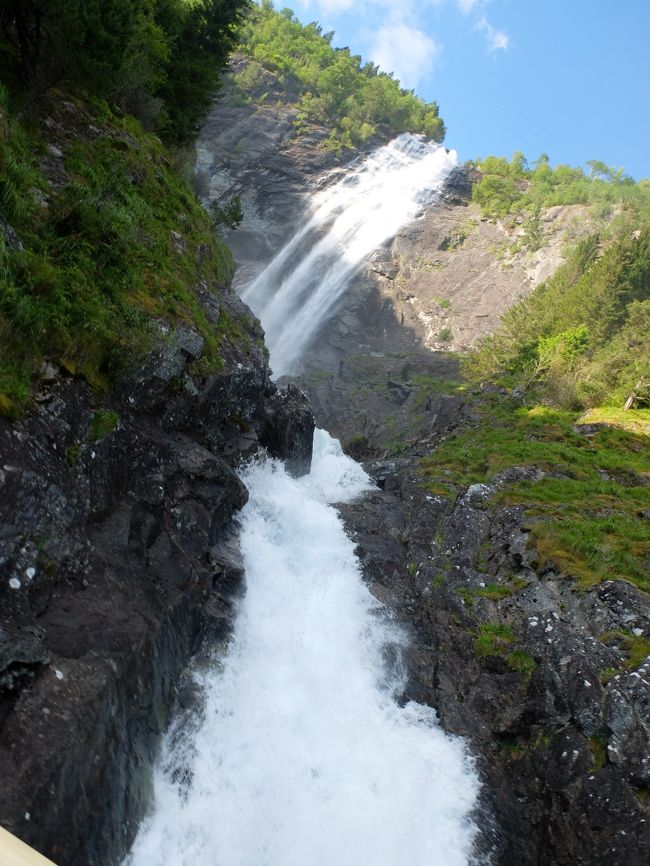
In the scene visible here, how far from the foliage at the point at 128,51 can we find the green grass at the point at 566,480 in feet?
55.0

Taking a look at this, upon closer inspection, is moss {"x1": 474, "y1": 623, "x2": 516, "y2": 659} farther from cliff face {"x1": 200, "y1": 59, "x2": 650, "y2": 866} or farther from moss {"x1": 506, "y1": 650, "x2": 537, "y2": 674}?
moss {"x1": 506, "y1": 650, "x2": 537, "y2": 674}

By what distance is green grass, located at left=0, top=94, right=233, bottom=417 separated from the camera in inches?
334

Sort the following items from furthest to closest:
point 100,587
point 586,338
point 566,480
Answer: point 586,338 → point 566,480 → point 100,587

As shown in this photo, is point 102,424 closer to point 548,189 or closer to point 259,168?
point 259,168

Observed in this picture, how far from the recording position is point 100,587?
862 centimetres

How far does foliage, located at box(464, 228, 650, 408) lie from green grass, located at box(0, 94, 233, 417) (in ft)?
84.6

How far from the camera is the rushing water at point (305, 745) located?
8.80 metres

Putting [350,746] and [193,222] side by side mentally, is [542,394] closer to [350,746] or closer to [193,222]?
[193,222]

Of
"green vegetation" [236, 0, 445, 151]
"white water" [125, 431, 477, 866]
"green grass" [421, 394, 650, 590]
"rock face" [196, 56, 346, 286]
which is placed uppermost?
"green vegetation" [236, 0, 445, 151]

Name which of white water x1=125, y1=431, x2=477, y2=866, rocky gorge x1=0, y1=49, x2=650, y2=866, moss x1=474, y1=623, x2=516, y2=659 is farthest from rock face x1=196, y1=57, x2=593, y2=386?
moss x1=474, y1=623, x2=516, y2=659

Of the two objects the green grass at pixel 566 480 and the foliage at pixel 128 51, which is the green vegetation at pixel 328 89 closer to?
the foliage at pixel 128 51

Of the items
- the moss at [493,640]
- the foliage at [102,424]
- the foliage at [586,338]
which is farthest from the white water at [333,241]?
A: the foliage at [102,424]

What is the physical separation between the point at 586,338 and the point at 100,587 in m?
39.4

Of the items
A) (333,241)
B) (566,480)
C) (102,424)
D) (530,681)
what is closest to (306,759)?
(530,681)
